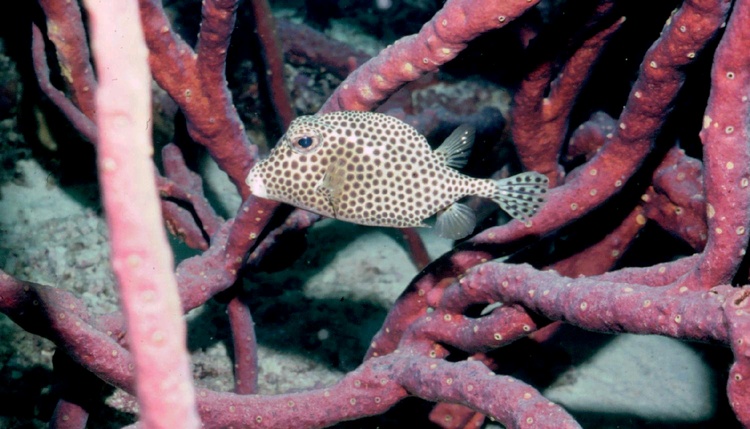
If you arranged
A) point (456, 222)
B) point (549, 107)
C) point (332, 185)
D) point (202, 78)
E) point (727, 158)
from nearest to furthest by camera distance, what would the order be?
point (727, 158) < point (332, 185) < point (456, 222) < point (202, 78) < point (549, 107)

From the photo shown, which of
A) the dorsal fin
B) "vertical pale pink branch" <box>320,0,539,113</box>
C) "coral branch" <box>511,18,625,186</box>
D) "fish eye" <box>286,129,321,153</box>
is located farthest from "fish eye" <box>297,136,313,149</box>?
"coral branch" <box>511,18,625,186</box>

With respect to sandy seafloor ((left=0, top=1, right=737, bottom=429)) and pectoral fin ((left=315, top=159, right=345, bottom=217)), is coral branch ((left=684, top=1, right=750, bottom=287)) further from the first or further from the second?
sandy seafloor ((left=0, top=1, right=737, bottom=429))

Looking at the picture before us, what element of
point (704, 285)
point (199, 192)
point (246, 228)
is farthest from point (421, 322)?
point (199, 192)

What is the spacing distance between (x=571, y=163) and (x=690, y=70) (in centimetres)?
195

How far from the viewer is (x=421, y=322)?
341 cm

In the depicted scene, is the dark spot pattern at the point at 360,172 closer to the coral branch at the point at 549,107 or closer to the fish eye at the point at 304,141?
the fish eye at the point at 304,141

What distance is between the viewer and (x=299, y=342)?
4805 millimetres

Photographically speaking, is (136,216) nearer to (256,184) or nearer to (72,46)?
(256,184)

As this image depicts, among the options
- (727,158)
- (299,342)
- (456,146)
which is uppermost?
(727,158)

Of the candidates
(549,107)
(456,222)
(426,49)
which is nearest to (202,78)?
(426,49)

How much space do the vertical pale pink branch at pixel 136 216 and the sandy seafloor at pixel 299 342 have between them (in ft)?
10.8

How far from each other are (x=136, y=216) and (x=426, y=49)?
193cm

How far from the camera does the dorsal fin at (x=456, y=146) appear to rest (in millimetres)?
2879

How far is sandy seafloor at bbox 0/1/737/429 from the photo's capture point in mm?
3920
